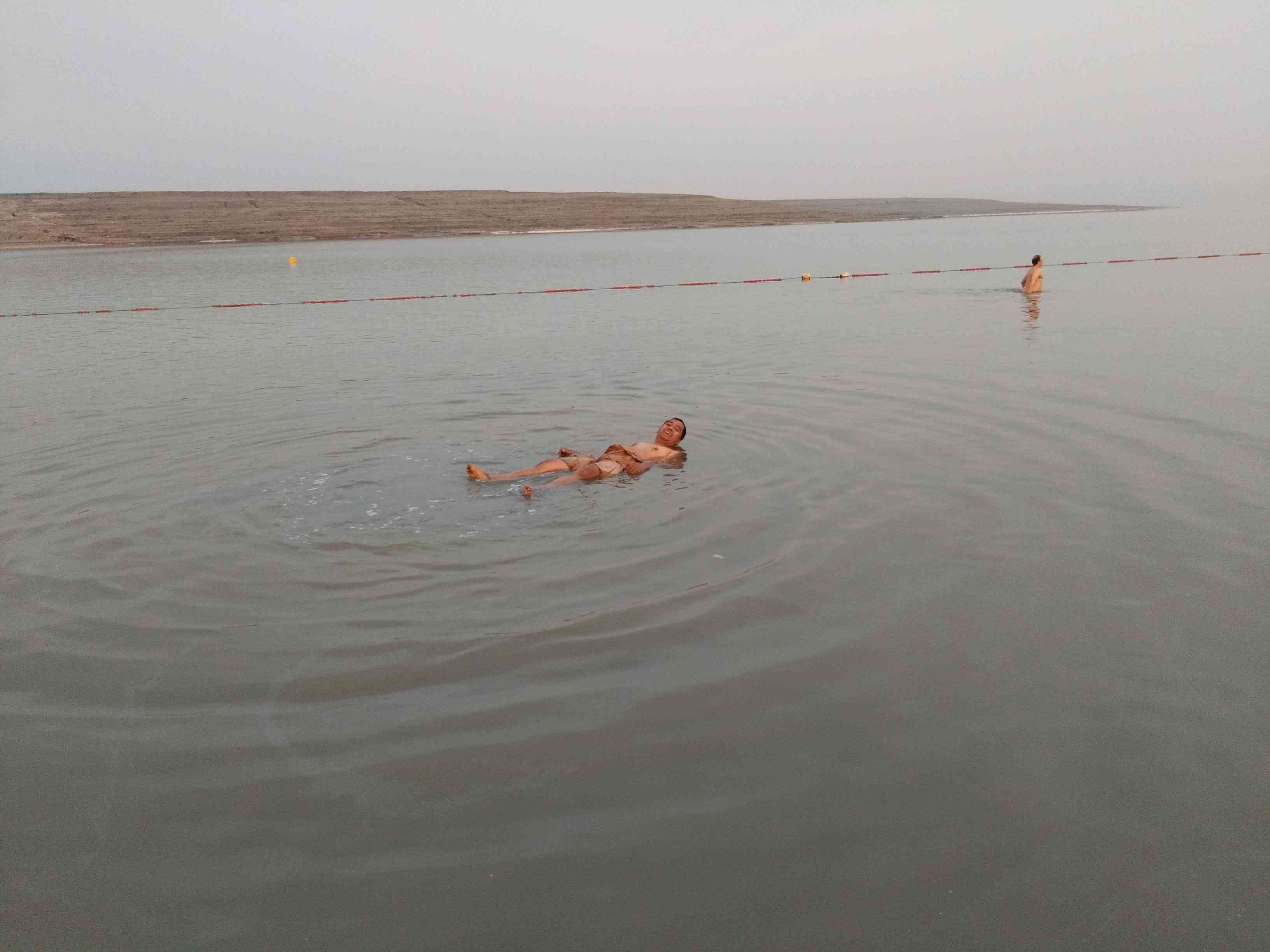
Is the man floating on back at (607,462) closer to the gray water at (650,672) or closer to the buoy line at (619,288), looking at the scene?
the gray water at (650,672)

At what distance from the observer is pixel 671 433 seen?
11.1 meters

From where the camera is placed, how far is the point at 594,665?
19.4 ft

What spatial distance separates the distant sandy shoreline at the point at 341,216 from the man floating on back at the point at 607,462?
242 feet

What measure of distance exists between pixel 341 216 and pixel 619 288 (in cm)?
6605

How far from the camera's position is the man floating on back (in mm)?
10000

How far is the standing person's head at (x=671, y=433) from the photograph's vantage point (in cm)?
1110

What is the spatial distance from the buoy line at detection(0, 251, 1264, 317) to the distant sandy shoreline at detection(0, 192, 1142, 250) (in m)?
50.9

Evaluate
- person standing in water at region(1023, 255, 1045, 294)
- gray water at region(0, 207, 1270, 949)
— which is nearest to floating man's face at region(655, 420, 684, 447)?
gray water at region(0, 207, 1270, 949)

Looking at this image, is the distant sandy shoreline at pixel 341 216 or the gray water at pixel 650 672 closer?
the gray water at pixel 650 672

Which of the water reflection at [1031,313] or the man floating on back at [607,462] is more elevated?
the water reflection at [1031,313]

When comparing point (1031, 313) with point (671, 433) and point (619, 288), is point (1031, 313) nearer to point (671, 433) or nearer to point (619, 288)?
point (619, 288)

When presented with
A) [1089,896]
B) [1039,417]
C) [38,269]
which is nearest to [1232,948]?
[1089,896]

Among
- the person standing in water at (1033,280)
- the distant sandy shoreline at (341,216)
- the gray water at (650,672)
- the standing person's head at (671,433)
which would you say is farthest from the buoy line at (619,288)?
the distant sandy shoreline at (341,216)

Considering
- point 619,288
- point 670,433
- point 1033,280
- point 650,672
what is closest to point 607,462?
point 670,433
